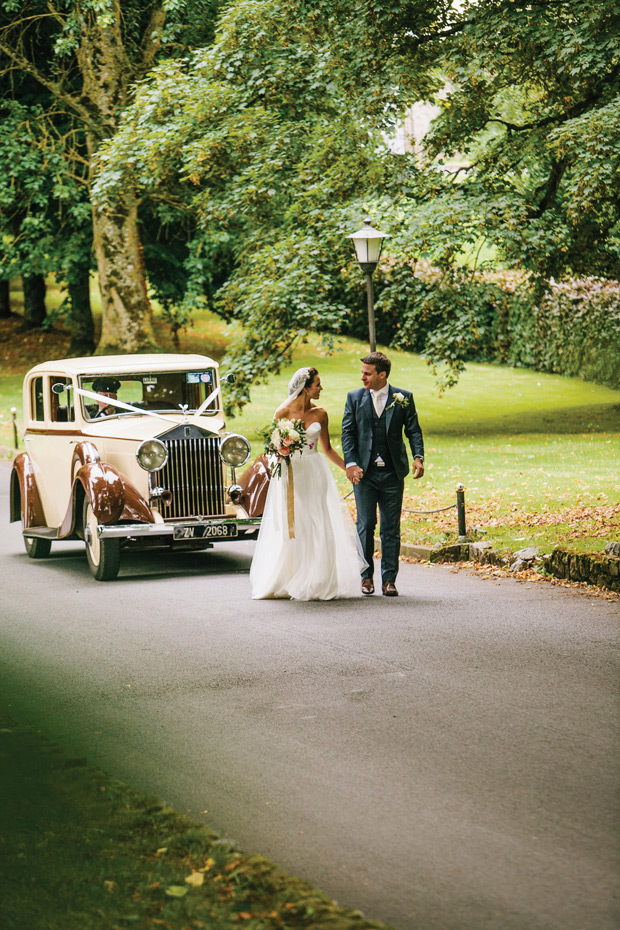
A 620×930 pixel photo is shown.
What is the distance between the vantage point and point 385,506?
10.0m

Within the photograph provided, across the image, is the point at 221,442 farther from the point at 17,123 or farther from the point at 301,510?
the point at 17,123

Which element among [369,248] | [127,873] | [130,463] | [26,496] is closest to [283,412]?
[130,463]

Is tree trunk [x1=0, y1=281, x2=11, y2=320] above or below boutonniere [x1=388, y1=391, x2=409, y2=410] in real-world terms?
above

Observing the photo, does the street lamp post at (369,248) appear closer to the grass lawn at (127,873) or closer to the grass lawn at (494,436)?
the grass lawn at (494,436)

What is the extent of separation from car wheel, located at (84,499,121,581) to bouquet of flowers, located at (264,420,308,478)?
195 centimetres

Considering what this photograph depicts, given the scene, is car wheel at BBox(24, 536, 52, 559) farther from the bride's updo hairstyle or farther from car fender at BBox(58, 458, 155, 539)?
the bride's updo hairstyle

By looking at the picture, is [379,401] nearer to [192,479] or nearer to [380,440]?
[380,440]

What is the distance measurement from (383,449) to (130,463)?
3128 mm

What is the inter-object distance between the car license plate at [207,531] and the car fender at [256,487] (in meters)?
0.35

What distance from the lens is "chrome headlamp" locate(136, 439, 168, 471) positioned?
1148 centimetres

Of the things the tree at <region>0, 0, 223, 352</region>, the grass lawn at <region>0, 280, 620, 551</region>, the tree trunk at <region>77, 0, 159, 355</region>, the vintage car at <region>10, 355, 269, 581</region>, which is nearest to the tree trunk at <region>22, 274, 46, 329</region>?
the grass lawn at <region>0, 280, 620, 551</region>

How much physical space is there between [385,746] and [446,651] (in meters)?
2.08

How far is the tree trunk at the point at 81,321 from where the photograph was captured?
Result: 37656mm

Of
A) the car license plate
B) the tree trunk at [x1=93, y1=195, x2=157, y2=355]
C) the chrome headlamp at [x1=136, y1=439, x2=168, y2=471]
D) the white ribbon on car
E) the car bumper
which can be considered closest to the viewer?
the car bumper
